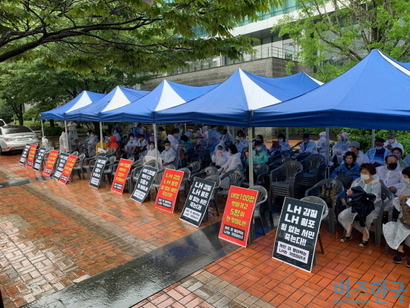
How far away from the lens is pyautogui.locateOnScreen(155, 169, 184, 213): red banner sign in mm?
6902

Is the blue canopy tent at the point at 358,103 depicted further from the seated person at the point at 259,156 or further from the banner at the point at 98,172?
the banner at the point at 98,172

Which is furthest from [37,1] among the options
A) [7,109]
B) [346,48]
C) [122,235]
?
[7,109]

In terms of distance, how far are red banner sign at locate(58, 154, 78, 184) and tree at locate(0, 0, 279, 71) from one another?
3.78m

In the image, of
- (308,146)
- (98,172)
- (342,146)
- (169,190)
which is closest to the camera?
(169,190)

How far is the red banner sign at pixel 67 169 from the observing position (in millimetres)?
10057

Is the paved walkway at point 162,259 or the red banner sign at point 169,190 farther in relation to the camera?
the red banner sign at point 169,190

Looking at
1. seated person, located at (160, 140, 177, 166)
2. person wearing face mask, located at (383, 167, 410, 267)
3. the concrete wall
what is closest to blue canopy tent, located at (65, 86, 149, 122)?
seated person, located at (160, 140, 177, 166)

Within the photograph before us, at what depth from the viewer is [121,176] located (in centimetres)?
866

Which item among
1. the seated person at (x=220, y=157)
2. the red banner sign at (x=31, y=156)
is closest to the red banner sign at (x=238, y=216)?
the seated person at (x=220, y=157)

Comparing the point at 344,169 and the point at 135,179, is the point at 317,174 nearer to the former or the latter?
the point at 344,169

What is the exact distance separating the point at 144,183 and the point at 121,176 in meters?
1.17

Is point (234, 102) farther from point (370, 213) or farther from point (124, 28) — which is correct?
point (370, 213)

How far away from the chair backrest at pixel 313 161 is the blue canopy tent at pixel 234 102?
5.86ft

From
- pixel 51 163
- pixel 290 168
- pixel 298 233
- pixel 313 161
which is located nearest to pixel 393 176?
pixel 290 168
